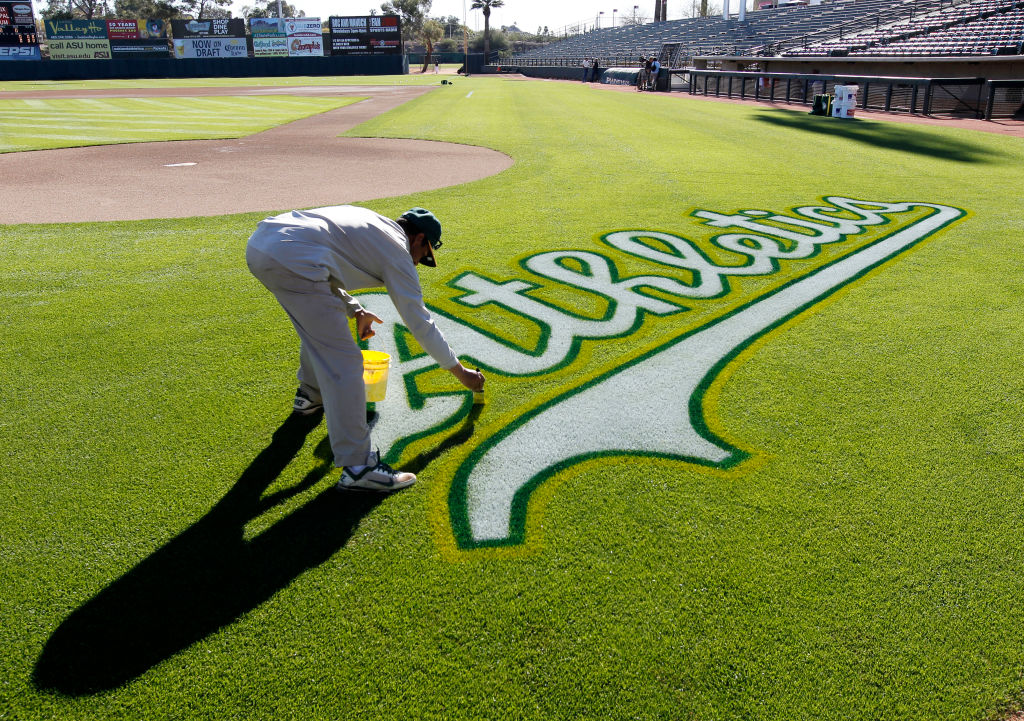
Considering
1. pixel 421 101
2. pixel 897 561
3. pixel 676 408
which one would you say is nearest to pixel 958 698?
pixel 897 561

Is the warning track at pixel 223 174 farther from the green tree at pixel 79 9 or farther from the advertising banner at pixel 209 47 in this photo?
the green tree at pixel 79 9

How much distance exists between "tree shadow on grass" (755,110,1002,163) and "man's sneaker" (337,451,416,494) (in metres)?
12.1

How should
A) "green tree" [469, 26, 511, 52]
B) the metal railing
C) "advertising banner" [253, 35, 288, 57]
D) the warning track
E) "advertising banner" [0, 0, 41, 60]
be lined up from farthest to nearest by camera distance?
"green tree" [469, 26, 511, 52], "advertising banner" [253, 35, 288, 57], "advertising banner" [0, 0, 41, 60], the metal railing, the warning track

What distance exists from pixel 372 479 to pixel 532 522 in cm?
84

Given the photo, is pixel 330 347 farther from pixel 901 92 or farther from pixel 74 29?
pixel 74 29

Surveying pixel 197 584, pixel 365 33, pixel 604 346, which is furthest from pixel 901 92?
pixel 365 33

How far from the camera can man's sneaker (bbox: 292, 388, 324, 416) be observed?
4.05 meters

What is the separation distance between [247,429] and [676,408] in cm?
264

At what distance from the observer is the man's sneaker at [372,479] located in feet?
10.8

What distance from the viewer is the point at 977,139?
1612 centimetres

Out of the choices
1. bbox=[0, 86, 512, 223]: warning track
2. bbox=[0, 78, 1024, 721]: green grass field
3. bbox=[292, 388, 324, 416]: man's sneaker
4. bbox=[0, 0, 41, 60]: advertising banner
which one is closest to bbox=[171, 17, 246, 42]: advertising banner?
bbox=[0, 0, 41, 60]: advertising banner

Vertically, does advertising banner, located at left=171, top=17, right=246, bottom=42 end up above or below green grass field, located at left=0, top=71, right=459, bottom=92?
above

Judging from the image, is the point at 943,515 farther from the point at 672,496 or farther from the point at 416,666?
the point at 416,666

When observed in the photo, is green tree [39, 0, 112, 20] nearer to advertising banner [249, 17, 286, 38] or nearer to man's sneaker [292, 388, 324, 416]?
advertising banner [249, 17, 286, 38]
